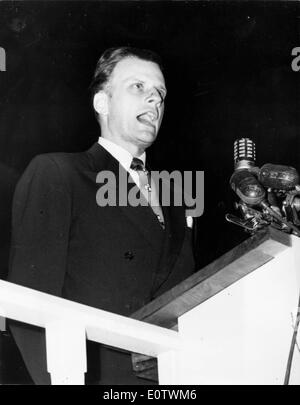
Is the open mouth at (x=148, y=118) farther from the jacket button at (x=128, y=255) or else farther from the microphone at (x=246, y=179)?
the microphone at (x=246, y=179)

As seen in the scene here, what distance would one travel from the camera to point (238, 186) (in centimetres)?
135

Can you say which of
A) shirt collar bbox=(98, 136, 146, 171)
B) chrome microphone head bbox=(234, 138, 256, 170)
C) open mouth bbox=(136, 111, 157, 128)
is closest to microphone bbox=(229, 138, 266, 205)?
chrome microphone head bbox=(234, 138, 256, 170)

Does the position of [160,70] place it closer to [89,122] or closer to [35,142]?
[89,122]

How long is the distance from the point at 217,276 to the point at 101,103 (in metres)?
1.24

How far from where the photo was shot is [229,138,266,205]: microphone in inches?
51.8

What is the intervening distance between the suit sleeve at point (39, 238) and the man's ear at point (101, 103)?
1.14ft

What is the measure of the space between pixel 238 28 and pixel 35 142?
3.07 ft

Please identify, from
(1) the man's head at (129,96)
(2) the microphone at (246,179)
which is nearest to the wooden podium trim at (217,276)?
(2) the microphone at (246,179)

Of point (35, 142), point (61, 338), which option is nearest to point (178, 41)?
point (35, 142)

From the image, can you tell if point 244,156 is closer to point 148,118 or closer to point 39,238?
point 39,238

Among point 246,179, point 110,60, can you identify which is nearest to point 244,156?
point 246,179

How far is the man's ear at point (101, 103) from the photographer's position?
2295 mm

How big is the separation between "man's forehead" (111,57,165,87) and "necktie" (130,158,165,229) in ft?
1.06

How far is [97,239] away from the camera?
1863 mm
